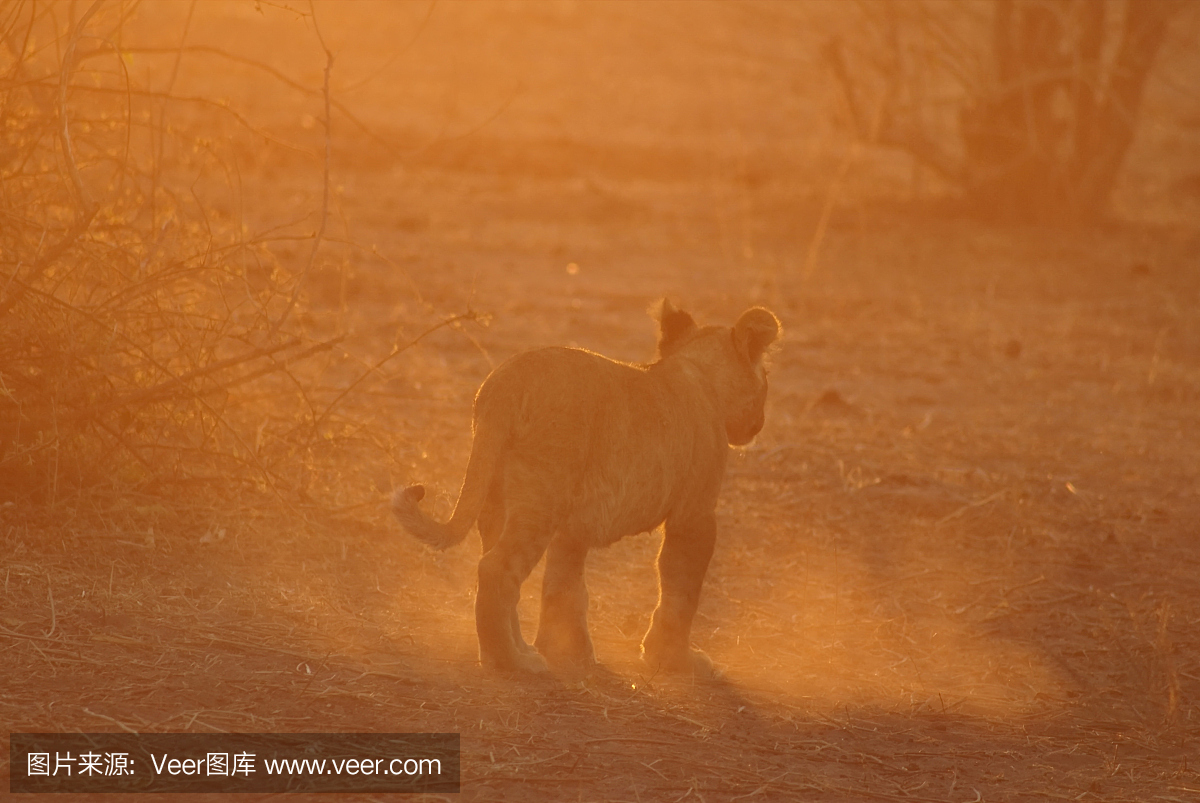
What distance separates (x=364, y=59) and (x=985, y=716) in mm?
21896

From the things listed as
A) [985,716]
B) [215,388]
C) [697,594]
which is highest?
[215,388]

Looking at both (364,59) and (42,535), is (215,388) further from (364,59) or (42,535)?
(364,59)

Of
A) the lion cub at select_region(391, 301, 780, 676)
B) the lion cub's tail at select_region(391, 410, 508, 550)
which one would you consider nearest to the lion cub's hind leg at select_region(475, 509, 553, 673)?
the lion cub at select_region(391, 301, 780, 676)

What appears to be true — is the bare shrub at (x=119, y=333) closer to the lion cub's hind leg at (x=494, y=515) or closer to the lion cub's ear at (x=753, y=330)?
the lion cub's hind leg at (x=494, y=515)

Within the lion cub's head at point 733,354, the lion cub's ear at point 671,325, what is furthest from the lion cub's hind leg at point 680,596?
the lion cub's ear at point 671,325

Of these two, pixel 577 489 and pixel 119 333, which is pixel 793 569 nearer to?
pixel 577 489

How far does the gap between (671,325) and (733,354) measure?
275 millimetres

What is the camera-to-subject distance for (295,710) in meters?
4.18

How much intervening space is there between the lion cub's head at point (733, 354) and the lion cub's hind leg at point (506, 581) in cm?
107

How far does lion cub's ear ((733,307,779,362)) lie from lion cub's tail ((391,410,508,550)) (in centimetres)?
119

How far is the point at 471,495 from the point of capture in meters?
4.54

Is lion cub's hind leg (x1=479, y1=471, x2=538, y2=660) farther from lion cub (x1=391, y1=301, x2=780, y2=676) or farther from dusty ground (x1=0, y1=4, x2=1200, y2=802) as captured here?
dusty ground (x1=0, y1=4, x2=1200, y2=802)

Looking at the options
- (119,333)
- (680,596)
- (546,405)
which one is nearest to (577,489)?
(546,405)

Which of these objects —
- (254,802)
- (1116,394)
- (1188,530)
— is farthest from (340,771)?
(1116,394)
